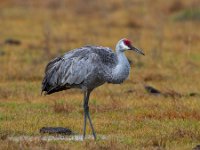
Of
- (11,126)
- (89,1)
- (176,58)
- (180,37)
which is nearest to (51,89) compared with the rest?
(11,126)

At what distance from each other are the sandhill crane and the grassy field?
73 cm

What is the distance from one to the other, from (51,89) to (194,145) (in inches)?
92.8

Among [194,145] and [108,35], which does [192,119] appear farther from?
[108,35]

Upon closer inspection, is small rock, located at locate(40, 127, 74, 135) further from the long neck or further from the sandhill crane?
the long neck

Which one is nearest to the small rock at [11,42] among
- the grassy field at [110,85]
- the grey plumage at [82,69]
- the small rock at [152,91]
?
the grassy field at [110,85]

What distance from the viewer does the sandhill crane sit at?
31.7 ft

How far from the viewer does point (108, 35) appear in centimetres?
2431

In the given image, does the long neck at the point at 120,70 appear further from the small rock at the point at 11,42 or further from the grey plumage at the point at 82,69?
Answer: the small rock at the point at 11,42

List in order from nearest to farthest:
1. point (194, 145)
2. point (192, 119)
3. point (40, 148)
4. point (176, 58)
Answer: point (40, 148)
point (194, 145)
point (192, 119)
point (176, 58)

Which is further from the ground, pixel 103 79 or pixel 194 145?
pixel 103 79

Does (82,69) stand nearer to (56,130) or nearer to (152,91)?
(56,130)

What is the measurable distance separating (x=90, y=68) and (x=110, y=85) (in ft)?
17.0

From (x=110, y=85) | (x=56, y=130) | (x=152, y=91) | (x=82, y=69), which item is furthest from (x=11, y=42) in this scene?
(x=56, y=130)

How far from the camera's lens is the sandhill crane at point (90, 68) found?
9.66 metres
